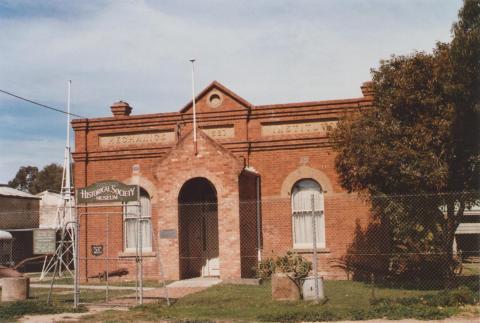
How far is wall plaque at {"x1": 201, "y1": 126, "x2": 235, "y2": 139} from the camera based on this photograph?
20453 millimetres

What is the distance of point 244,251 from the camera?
60.1ft

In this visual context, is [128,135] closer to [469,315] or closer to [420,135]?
[420,135]

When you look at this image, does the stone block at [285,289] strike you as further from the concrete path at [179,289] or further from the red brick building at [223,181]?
the red brick building at [223,181]

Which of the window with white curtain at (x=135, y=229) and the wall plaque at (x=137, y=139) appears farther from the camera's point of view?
the wall plaque at (x=137, y=139)

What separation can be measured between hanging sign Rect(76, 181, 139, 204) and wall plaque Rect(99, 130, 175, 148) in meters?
6.99

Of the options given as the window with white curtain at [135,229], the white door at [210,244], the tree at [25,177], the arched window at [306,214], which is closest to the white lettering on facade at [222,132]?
the white door at [210,244]

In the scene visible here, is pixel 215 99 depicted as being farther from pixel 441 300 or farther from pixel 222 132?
pixel 441 300

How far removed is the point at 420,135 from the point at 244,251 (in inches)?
280

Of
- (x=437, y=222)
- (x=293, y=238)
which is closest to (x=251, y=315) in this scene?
(x=437, y=222)

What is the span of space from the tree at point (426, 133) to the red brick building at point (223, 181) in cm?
390

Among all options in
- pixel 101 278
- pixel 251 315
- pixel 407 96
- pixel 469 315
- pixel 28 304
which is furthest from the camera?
pixel 101 278

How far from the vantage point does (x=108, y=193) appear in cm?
1405

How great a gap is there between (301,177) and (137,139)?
6452 millimetres

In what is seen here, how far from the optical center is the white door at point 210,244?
2002cm
